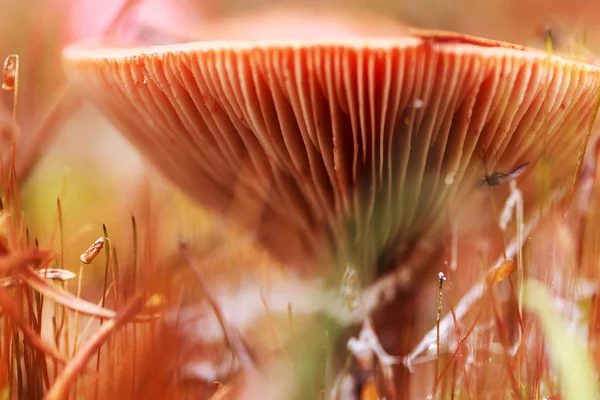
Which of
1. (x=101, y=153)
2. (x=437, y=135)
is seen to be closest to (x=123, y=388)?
(x=437, y=135)

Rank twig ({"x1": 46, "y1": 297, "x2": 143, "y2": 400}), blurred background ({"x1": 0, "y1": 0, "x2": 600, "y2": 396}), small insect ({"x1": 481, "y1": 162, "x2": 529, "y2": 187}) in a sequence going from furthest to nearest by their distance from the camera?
1. blurred background ({"x1": 0, "y1": 0, "x2": 600, "y2": 396})
2. small insect ({"x1": 481, "y1": 162, "x2": 529, "y2": 187})
3. twig ({"x1": 46, "y1": 297, "x2": 143, "y2": 400})

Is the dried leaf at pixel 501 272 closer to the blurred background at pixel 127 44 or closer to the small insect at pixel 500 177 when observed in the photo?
the small insect at pixel 500 177

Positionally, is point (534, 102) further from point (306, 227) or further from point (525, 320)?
point (306, 227)

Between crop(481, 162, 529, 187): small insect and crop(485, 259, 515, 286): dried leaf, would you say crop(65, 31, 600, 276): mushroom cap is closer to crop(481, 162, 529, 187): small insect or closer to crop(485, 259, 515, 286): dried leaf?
crop(481, 162, 529, 187): small insect

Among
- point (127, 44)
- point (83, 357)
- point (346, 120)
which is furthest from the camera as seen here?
point (127, 44)

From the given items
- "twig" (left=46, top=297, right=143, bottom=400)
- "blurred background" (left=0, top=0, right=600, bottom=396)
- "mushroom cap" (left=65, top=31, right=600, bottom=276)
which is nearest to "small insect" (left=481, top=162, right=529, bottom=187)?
"mushroom cap" (left=65, top=31, right=600, bottom=276)

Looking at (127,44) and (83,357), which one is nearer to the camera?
(83,357)

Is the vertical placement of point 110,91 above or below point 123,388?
above

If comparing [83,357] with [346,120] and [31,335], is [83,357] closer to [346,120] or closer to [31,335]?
[31,335]

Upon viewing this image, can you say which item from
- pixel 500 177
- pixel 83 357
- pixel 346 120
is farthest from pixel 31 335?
pixel 500 177
